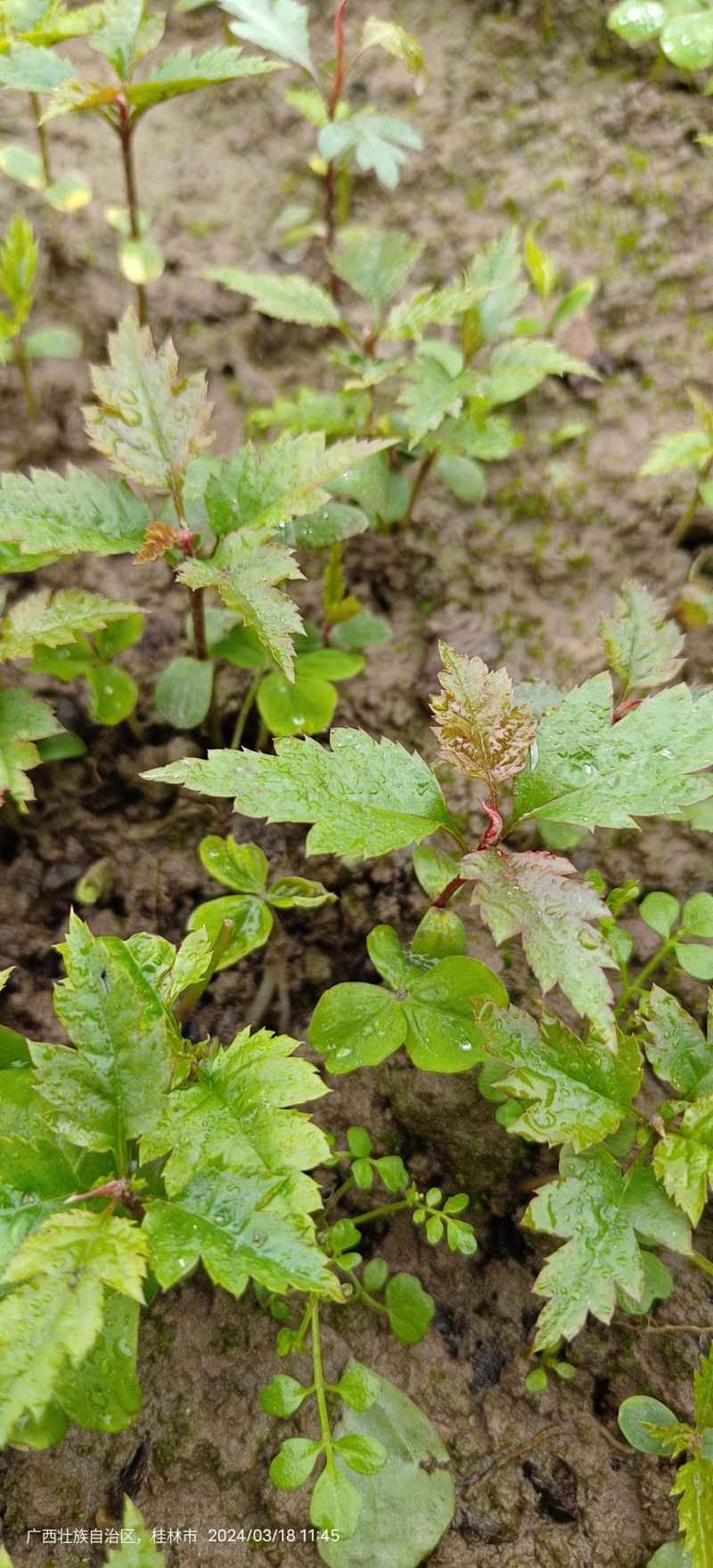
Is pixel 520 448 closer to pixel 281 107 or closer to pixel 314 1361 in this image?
pixel 281 107

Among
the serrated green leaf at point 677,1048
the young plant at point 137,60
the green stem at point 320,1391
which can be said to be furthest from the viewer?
the young plant at point 137,60

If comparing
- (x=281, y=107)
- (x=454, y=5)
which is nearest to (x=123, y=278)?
(x=281, y=107)

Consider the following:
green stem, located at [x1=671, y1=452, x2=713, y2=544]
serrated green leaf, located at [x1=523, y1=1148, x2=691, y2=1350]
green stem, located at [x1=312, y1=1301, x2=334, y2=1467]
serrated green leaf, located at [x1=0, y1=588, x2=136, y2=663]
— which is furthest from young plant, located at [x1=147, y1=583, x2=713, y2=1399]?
green stem, located at [x1=671, y1=452, x2=713, y2=544]

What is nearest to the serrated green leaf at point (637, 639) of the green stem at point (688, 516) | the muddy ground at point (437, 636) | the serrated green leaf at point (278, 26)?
the muddy ground at point (437, 636)

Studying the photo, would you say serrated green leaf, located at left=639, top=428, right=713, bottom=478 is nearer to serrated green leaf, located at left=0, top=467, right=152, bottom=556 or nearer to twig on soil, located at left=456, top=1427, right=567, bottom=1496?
serrated green leaf, located at left=0, top=467, right=152, bottom=556

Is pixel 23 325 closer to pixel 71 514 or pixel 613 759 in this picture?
pixel 71 514

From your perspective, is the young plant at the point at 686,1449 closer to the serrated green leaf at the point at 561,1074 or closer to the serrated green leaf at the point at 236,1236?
the serrated green leaf at the point at 561,1074
